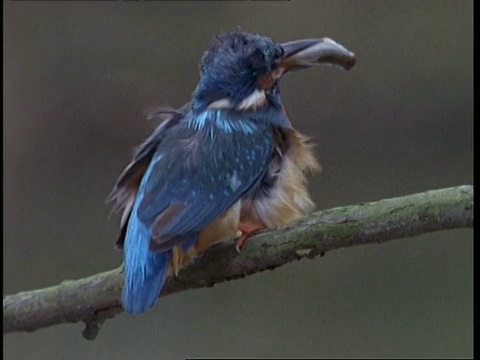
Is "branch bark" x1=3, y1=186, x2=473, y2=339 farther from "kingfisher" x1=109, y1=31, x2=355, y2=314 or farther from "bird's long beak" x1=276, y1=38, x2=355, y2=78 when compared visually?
"bird's long beak" x1=276, y1=38, x2=355, y2=78

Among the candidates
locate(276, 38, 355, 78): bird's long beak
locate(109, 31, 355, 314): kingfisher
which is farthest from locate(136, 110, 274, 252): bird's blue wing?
locate(276, 38, 355, 78): bird's long beak

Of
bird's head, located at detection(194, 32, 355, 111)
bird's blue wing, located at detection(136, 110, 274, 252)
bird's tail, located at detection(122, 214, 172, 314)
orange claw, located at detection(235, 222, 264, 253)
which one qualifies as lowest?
bird's tail, located at detection(122, 214, 172, 314)

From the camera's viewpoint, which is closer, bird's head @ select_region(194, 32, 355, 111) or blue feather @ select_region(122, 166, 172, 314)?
blue feather @ select_region(122, 166, 172, 314)

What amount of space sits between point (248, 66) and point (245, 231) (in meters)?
0.23

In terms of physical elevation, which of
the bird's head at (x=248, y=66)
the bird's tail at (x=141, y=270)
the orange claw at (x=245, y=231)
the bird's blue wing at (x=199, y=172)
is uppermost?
the bird's head at (x=248, y=66)

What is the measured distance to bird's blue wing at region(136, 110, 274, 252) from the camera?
96cm

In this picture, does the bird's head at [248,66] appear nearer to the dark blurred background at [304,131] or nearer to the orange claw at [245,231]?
the dark blurred background at [304,131]

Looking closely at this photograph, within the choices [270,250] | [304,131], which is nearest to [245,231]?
[270,250]

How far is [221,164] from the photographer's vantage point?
3.38ft

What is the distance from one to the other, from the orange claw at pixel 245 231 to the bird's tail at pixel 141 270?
9 cm

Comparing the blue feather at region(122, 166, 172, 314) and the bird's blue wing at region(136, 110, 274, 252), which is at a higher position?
the bird's blue wing at region(136, 110, 274, 252)

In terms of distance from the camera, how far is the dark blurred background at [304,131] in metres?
1.02

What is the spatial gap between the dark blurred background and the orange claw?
0.09 metres

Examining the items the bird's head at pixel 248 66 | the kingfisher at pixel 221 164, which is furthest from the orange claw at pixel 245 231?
the bird's head at pixel 248 66
